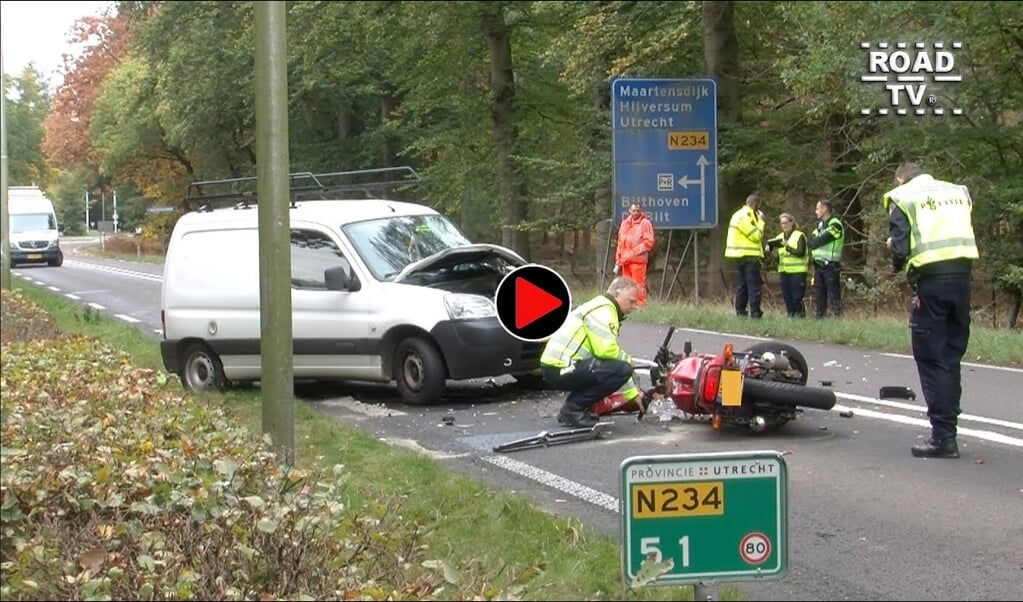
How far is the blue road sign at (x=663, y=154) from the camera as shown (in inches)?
829

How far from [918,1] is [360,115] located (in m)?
31.5

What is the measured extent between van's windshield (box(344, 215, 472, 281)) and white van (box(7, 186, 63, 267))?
865 inches

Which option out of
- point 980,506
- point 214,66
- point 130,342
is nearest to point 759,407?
point 980,506

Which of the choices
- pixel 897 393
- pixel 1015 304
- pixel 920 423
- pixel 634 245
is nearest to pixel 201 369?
pixel 897 393

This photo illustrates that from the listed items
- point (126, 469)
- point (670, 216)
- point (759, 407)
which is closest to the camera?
point (126, 469)

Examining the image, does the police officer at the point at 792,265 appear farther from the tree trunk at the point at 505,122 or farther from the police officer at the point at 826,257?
the tree trunk at the point at 505,122

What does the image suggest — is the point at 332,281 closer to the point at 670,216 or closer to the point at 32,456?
the point at 32,456

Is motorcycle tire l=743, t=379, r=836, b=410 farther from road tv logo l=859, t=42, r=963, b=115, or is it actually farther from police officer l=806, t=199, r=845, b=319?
road tv logo l=859, t=42, r=963, b=115

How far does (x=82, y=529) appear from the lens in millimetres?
5387

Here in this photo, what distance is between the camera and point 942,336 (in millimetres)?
7875

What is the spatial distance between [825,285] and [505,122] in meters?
13.4

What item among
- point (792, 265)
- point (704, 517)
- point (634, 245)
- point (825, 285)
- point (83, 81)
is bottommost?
point (825, 285)

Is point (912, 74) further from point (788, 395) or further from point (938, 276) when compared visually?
point (938, 276)

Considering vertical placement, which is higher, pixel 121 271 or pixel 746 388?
pixel 746 388
